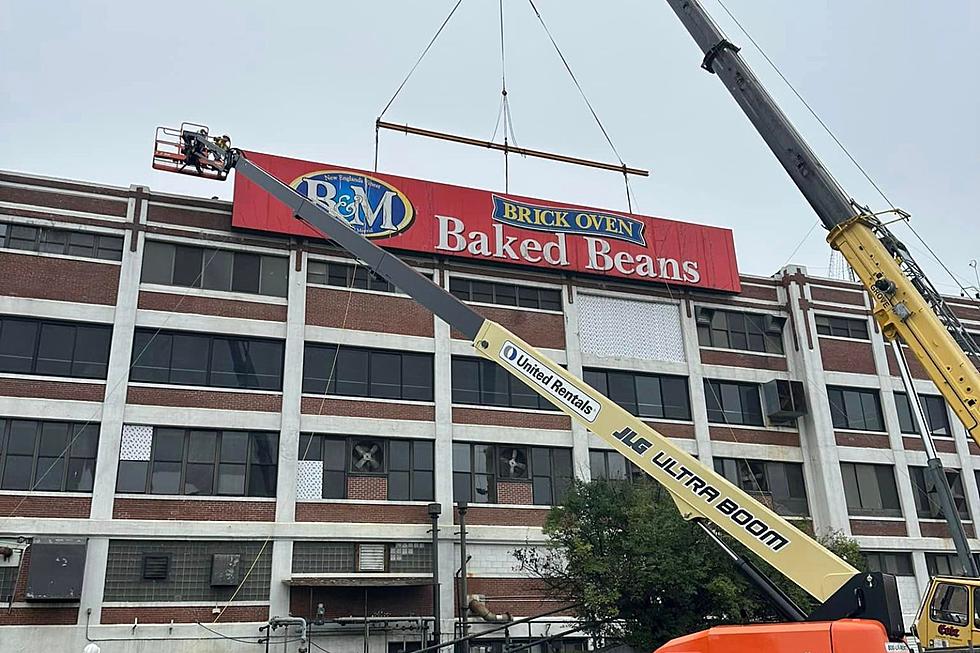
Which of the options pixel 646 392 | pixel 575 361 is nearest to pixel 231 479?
pixel 575 361

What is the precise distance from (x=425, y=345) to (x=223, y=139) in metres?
13.4

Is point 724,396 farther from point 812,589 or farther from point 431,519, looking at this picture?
point 812,589

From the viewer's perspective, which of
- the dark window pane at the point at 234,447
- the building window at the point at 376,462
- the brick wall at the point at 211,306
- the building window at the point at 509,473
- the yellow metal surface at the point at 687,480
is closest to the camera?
the yellow metal surface at the point at 687,480

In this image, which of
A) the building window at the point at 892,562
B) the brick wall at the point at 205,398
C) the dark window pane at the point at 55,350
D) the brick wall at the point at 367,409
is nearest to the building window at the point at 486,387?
the brick wall at the point at 367,409

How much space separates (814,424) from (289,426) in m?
21.3

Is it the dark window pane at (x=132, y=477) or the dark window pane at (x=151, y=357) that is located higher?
the dark window pane at (x=151, y=357)

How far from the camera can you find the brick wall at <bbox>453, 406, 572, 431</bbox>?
32469mm

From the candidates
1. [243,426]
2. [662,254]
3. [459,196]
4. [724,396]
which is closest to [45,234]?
[243,426]

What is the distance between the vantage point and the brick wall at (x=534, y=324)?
3444cm

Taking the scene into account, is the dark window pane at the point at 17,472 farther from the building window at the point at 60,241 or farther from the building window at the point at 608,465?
the building window at the point at 608,465

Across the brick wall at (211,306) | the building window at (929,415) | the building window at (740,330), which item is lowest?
the building window at (929,415)

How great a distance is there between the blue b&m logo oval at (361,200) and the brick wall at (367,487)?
8.68 metres

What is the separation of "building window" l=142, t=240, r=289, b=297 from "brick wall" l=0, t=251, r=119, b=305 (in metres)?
1.29

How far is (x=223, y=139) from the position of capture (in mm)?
21078
